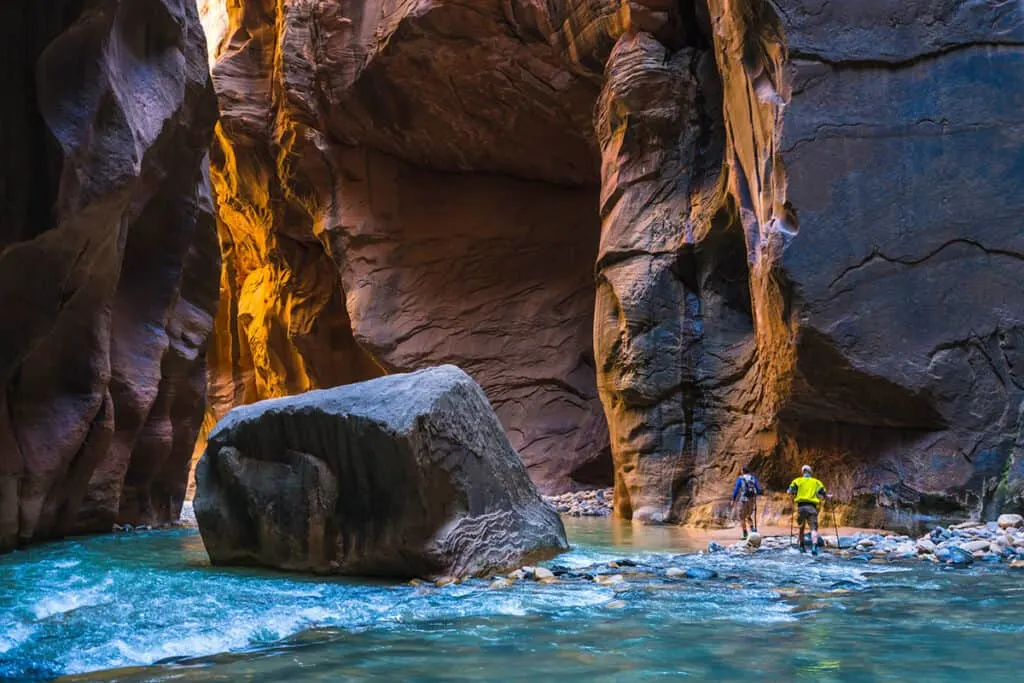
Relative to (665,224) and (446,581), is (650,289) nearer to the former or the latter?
(665,224)

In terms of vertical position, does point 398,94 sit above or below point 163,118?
above

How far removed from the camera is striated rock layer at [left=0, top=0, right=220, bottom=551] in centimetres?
688

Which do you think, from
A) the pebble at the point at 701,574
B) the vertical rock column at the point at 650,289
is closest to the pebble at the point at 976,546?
the pebble at the point at 701,574

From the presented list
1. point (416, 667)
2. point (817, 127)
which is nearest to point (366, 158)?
point (817, 127)

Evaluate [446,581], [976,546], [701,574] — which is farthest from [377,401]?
[976,546]

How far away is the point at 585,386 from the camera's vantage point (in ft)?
77.5

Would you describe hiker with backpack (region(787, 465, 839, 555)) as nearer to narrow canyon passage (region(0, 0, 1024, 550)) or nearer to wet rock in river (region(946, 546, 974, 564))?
wet rock in river (region(946, 546, 974, 564))

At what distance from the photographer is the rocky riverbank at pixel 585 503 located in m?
18.8

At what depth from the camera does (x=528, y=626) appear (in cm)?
530

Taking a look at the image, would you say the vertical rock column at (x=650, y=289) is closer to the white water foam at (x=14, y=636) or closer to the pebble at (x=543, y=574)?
the pebble at (x=543, y=574)

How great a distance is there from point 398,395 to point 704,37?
11131 mm

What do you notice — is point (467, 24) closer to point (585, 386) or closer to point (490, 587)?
point (585, 386)

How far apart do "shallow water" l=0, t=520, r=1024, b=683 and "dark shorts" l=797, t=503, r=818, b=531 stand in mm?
1367

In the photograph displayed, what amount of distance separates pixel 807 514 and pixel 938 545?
4.16 ft
